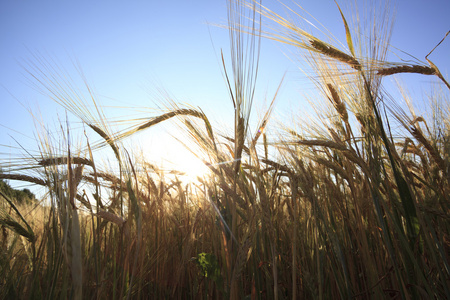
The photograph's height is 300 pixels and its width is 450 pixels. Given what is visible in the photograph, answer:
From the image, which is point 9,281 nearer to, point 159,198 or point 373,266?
point 159,198

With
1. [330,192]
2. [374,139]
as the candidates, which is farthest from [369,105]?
[330,192]

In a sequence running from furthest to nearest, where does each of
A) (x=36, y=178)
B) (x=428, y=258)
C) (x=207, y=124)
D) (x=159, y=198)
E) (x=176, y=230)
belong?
(x=176, y=230) < (x=36, y=178) < (x=159, y=198) < (x=428, y=258) < (x=207, y=124)

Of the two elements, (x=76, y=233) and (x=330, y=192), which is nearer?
(x=76, y=233)

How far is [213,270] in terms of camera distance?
125cm

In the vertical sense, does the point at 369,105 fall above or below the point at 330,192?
above

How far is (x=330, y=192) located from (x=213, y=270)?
30.4 inches

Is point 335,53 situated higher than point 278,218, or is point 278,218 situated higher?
point 335,53

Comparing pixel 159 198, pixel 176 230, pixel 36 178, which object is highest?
pixel 36 178

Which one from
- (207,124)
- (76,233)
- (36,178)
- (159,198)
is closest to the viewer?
(76,233)

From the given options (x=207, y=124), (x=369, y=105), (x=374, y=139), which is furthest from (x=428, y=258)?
(x=207, y=124)

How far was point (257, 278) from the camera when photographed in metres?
1.25

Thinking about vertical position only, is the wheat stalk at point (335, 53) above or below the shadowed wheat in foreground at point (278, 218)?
above

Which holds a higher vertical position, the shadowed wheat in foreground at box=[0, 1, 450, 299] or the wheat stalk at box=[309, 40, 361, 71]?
the wheat stalk at box=[309, 40, 361, 71]

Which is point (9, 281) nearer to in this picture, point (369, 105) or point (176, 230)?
point (176, 230)
